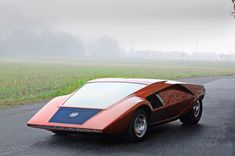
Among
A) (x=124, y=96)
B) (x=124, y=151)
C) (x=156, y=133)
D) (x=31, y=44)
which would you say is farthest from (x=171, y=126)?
(x=31, y=44)

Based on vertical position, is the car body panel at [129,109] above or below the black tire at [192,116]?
above

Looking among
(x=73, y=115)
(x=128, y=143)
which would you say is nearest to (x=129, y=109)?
(x=128, y=143)

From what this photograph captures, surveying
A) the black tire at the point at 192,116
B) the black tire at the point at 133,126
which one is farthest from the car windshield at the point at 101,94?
the black tire at the point at 192,116

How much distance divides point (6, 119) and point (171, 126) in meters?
3.67

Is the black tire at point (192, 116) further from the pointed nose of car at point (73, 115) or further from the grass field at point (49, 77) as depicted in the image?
the grass field at point (49, 77)

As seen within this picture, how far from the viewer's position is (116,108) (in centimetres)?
677

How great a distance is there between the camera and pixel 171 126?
8.79 metres

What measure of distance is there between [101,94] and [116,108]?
64 centimetres

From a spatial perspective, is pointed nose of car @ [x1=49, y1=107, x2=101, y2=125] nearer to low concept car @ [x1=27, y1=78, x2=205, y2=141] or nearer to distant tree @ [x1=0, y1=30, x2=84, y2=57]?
low concept car @ [x1=27, y1=78, x2=205, y2=141]

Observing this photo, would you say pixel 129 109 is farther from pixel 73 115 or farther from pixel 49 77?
pixel 49 77

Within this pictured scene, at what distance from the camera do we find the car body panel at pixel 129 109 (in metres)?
6.50

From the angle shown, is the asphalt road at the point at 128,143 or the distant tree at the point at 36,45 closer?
the asphalt road at the point at 128,143

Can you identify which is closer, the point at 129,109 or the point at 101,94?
the point at 129,109

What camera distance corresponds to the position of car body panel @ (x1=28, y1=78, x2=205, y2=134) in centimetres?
650
